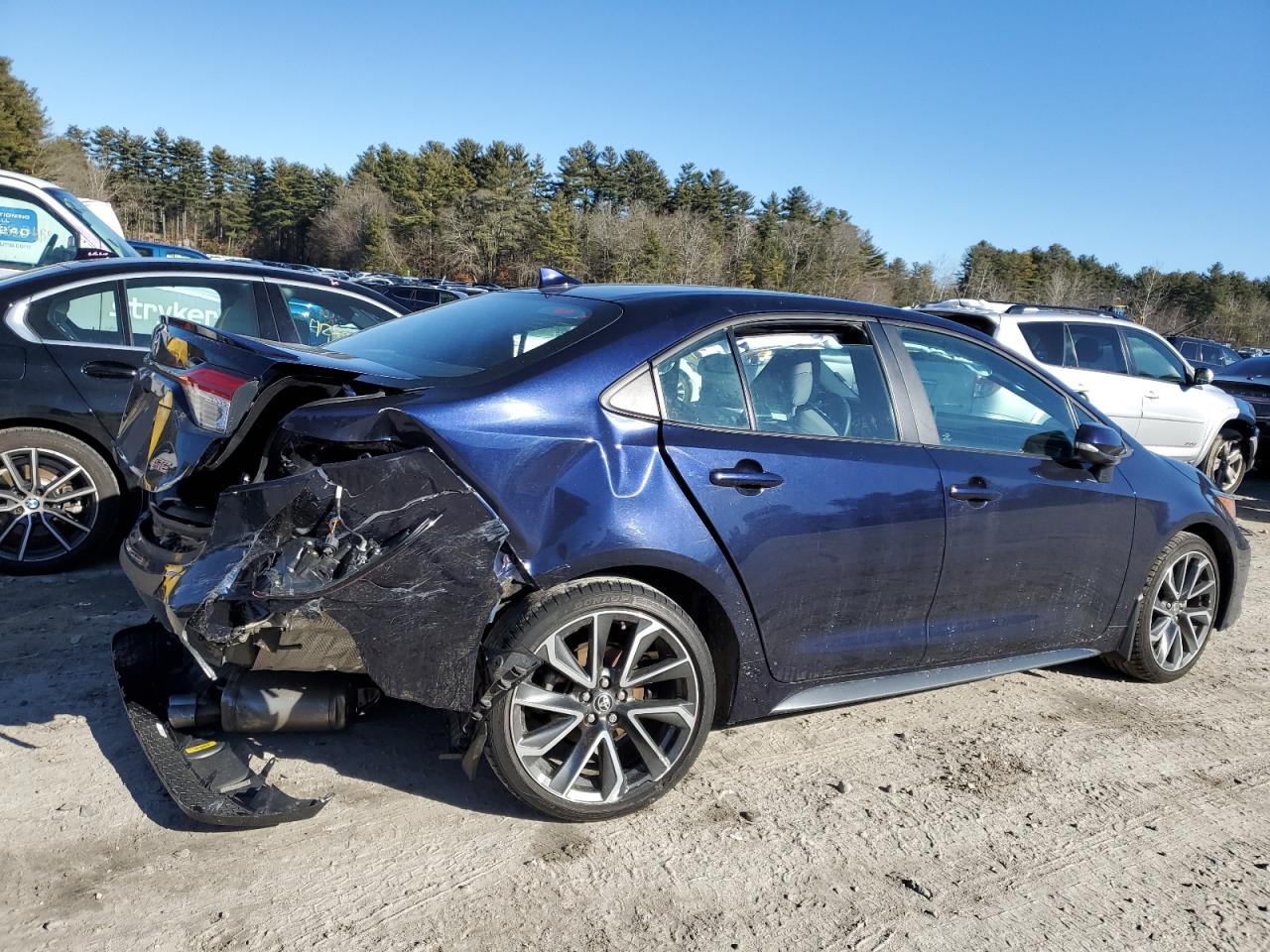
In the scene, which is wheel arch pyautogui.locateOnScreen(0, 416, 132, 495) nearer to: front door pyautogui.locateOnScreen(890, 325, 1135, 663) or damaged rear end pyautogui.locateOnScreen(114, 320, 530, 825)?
→ damaged rear end pyautogui.locateOnScreen(114, 320, 530, 825)

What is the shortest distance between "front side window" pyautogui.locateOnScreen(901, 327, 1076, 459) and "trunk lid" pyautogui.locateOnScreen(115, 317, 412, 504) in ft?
6.82

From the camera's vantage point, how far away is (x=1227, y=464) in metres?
10.4

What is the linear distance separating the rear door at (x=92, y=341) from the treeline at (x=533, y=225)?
5134 cm

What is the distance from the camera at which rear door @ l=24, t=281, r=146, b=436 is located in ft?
16.6

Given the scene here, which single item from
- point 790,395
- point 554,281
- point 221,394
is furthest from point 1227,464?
point 221,394

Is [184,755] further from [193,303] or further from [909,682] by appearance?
[193,303]

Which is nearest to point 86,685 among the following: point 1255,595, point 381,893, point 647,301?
point 381,893

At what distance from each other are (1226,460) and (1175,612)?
7.00 meters

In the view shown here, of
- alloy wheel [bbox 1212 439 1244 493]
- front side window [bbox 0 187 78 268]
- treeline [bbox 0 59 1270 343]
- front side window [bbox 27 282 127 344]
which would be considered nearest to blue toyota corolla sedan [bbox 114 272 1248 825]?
front side window [bbox 27 282 127 344]

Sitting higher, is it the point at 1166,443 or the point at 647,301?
the point at 647,301

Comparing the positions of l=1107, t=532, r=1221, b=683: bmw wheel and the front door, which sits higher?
the front door

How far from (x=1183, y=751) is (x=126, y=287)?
566 centimetres

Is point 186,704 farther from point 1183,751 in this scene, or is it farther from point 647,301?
point 1183,751

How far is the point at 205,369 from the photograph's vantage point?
126 inches
